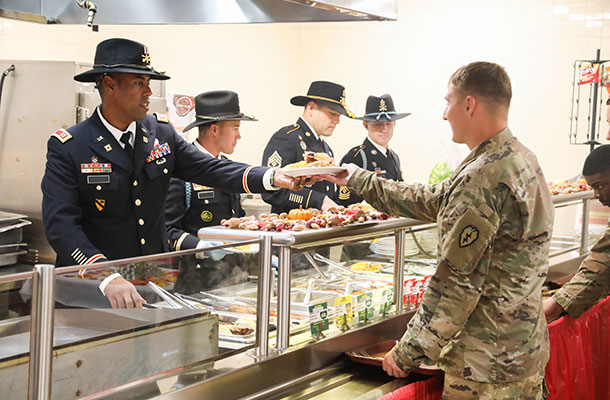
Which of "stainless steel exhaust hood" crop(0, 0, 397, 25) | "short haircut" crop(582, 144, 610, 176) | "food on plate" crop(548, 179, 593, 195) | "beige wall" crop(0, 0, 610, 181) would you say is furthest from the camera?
"beige wall" crop(0, 0, 610, 181)

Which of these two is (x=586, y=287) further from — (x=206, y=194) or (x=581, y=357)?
(x=206, y=194)

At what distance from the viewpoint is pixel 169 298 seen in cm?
179

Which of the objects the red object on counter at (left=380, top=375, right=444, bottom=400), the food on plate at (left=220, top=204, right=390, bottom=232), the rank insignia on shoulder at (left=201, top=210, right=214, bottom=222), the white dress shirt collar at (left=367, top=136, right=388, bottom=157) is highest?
the white dress shirt collar at (left=367, top=136, right=388, bottom=157)

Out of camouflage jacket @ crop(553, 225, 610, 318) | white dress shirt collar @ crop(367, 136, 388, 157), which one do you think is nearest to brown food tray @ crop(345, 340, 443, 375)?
camouflage jacket @ crop(553, 225, 610, 318)

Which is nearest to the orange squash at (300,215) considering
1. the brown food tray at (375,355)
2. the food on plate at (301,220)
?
the food on plate at (301,220)

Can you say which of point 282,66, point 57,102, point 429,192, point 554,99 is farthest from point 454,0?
point 429,192

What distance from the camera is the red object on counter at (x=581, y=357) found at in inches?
119

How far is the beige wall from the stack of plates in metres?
3.89

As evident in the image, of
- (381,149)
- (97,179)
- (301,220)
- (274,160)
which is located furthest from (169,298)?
(381,149)

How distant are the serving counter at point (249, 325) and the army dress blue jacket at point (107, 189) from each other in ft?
1.28

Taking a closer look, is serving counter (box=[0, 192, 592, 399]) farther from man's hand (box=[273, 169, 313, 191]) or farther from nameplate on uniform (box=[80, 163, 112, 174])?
nameplate on uniform (box=[80, 163, 112, 174])

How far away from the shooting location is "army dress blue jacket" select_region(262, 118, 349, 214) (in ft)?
12.4

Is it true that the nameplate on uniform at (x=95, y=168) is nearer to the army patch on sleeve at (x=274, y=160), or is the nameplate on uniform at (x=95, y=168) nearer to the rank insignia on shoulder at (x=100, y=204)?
the rank insignia on shoulder at (x=100, y=204)

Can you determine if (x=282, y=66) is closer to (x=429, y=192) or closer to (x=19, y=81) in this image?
(x=19, y=81)
